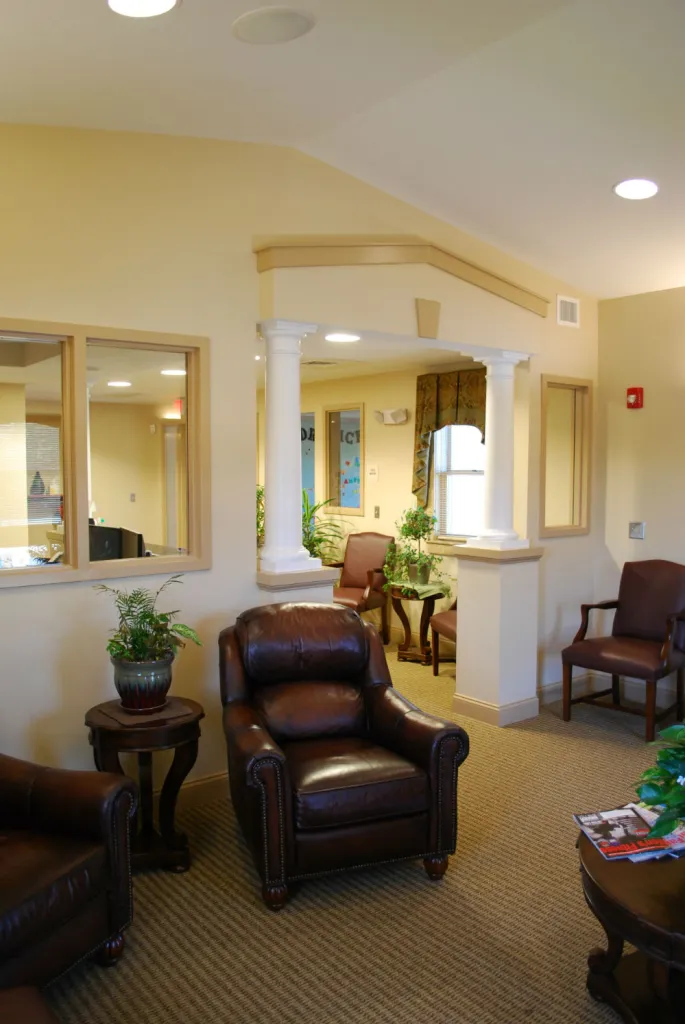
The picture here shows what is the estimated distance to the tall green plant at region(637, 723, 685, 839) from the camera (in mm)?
2027

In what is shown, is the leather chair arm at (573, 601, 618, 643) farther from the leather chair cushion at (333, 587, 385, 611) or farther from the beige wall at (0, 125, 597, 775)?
the beige wall at (0, 125, 597, 775)

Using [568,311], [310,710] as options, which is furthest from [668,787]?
[568,311]

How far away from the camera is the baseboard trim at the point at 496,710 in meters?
4.71

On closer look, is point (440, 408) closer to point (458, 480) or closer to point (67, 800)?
point (458, 480)

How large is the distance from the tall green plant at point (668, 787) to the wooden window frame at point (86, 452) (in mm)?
2169

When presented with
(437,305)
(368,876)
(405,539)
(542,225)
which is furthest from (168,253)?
(405,539)

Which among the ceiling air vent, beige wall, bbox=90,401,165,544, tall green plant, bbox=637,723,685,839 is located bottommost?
tall green plant, bbox=637,723,685,839

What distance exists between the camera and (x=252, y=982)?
2.44m

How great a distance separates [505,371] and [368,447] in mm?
2671

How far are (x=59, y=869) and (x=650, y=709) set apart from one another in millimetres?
3294

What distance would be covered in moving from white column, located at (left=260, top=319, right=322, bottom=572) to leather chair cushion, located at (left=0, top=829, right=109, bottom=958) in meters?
1.70

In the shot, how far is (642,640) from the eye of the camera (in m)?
4.84

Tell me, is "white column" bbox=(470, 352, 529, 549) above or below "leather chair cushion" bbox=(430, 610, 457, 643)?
above

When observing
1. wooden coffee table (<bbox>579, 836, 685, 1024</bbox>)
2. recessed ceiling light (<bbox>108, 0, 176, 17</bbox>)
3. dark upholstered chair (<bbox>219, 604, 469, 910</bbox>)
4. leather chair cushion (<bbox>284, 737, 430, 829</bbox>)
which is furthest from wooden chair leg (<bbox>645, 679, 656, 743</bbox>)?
recessed ceiling light (<bbox>108, 0, 176, 17</bbox>)
